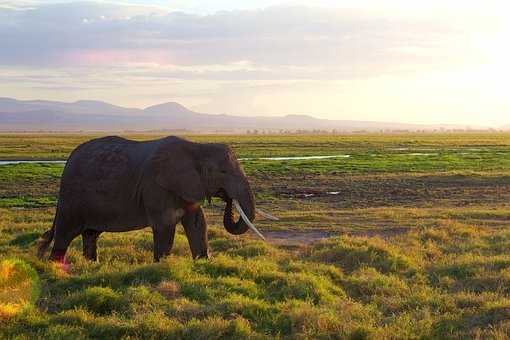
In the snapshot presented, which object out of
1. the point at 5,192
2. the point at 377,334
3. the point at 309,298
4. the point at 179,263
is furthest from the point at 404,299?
the point at 5,192

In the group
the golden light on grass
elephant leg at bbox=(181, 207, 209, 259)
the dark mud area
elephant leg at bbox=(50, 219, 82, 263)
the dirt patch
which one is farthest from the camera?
the dark mud area

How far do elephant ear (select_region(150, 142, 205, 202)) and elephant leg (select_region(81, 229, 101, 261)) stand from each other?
2.28m

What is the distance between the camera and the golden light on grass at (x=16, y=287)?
8.68m

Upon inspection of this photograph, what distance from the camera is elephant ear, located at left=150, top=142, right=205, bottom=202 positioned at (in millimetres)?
11938

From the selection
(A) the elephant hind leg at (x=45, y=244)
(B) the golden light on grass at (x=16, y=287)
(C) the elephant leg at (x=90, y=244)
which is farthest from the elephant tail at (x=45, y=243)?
(B) the golden light on grass at (x=16, y=287)

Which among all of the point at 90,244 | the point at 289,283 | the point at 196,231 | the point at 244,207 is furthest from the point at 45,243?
the point at 289,283

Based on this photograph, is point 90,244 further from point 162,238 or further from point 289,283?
point 289,283

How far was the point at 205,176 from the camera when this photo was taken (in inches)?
479

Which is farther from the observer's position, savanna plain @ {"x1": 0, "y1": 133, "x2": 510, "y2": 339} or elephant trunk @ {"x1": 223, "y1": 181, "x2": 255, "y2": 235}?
elephant trunk @ {"x1": 223, "y1": 181, "x2": 255, "y2": 235}

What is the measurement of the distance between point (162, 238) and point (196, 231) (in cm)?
85

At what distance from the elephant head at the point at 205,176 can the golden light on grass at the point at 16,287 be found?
9.41ft

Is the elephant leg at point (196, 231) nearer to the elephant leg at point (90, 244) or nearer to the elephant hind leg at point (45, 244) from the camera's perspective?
the elephant leg at point (90, 244)

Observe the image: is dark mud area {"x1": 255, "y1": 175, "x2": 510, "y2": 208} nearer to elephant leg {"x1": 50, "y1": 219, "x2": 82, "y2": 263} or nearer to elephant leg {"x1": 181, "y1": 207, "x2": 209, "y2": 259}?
Result: elephant leg {"x1": 181, "y1": 207, "x2": 209, "y2": 259}

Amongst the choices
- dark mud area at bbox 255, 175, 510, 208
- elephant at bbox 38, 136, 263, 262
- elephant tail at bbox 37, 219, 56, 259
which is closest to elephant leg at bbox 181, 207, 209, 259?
elephant at bbox 38, 136, 263, 262
